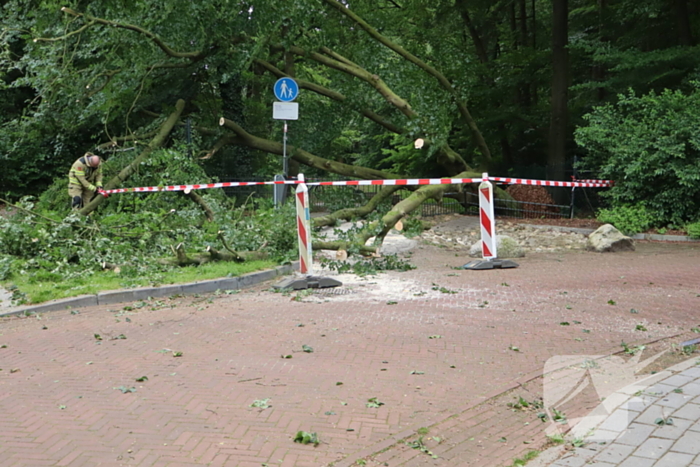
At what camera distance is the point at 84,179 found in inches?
539

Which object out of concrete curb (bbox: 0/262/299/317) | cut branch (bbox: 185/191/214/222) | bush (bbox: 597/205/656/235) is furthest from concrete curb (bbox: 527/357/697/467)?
bush (bbox: 597/205/656/235)

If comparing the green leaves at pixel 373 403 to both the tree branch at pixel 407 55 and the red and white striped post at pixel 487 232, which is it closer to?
the red and white striped post at pixel 487 232

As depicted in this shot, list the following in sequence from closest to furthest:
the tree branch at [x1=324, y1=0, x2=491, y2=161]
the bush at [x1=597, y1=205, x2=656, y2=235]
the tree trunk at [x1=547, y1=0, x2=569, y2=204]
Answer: the bush at [x1=597, y1=205, x2=656, y2=235] < the tree branch at [x1=324, y1=0, x2=491, y2=161] < the tree trunk at [x1=547, y1=0, x2=569, y2=204]

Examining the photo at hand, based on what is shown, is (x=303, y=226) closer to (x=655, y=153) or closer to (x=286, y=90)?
(x=286, y=90)

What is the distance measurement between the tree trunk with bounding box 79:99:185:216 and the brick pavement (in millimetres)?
5173

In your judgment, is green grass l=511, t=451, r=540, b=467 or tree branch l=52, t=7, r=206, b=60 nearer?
green grass l=511, t=451, r=540, b=467

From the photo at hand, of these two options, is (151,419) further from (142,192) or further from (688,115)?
(688,115)

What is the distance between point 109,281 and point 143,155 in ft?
21.7

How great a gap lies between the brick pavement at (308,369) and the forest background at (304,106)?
2.75 m

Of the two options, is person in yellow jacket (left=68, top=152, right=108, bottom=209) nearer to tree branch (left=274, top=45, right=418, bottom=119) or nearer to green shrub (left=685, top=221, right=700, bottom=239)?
tree branch (left=274, top=45, right=418, bottom=119)

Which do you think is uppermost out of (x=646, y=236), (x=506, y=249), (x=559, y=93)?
(x=559, y=93)

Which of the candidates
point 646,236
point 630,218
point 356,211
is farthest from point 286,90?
point 646,236

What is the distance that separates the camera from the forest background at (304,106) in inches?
453

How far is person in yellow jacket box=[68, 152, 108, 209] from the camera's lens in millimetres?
13570
